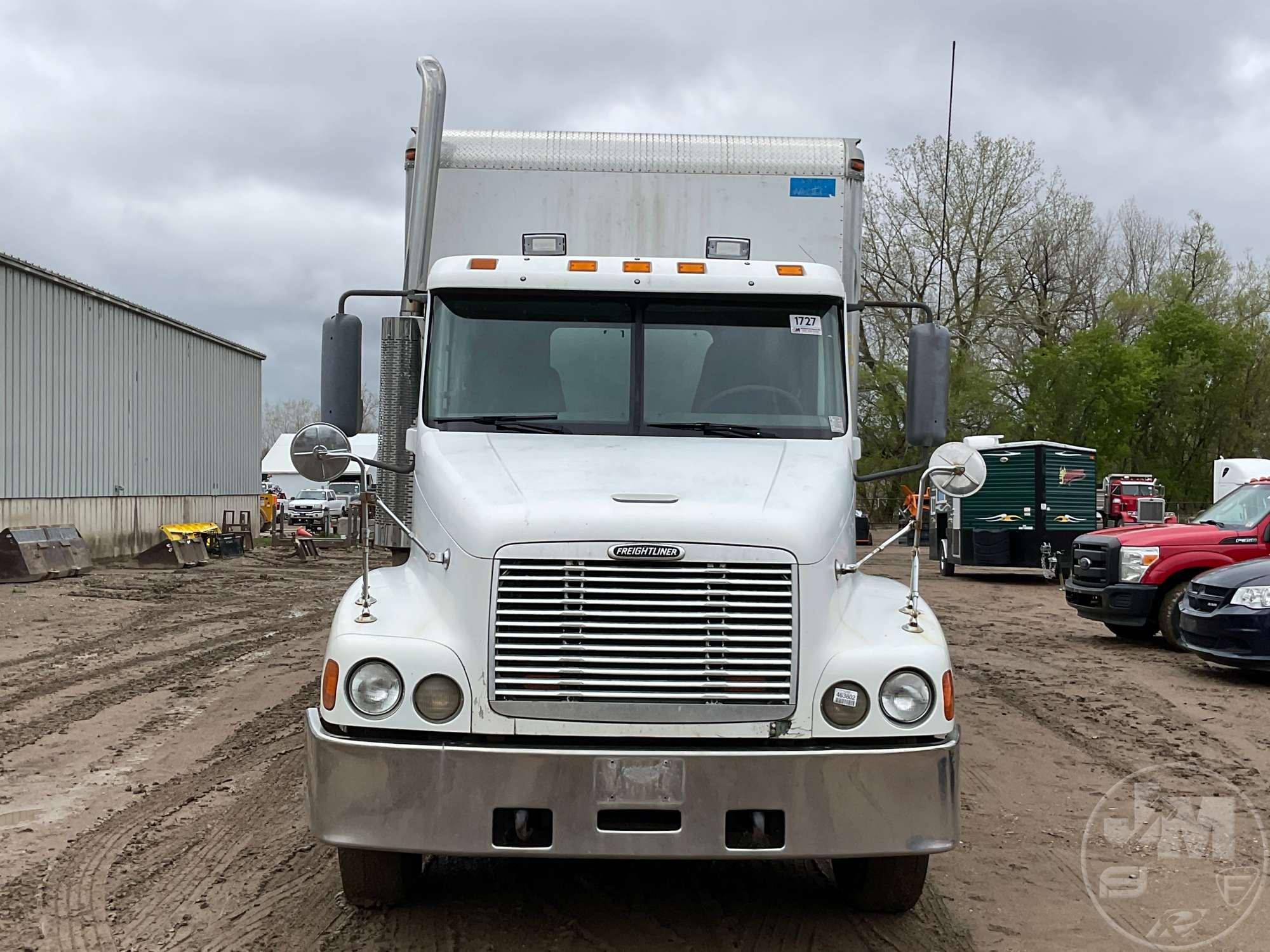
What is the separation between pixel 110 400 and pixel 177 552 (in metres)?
4.29

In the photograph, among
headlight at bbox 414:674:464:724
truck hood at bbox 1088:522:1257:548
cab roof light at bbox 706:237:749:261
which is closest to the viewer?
headlight at bbox 414:674:464:724

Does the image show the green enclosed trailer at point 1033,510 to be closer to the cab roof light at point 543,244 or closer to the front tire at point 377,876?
the cab roof light at point 543,244

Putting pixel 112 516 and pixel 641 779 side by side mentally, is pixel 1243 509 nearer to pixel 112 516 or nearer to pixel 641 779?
pixel 641 779

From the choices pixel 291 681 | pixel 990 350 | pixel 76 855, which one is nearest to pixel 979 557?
pixel 291 681

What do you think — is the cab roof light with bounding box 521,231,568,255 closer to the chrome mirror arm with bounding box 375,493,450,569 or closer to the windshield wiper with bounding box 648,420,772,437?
the windshield wiper with bounding box 648,420,772,437

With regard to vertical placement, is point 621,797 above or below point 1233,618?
above

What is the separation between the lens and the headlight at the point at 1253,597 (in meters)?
11.1

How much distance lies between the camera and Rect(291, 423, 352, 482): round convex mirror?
5352 millimetres

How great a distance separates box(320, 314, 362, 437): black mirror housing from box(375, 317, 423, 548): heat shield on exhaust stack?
0.87 ft

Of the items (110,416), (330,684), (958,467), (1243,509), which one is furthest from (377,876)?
(110,416)

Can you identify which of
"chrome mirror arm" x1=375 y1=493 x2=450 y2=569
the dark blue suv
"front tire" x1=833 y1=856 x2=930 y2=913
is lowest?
"front tire" x1=833 y1=856 x2=930 y2=913

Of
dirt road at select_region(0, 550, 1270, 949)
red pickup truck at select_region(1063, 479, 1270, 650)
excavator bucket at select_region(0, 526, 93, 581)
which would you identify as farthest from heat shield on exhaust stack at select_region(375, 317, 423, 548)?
excavator bucket at select_region(0, 526, 93, 581)

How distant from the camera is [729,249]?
6656mm

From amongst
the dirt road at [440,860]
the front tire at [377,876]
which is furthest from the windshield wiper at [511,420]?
the dirt road at [440,860]
